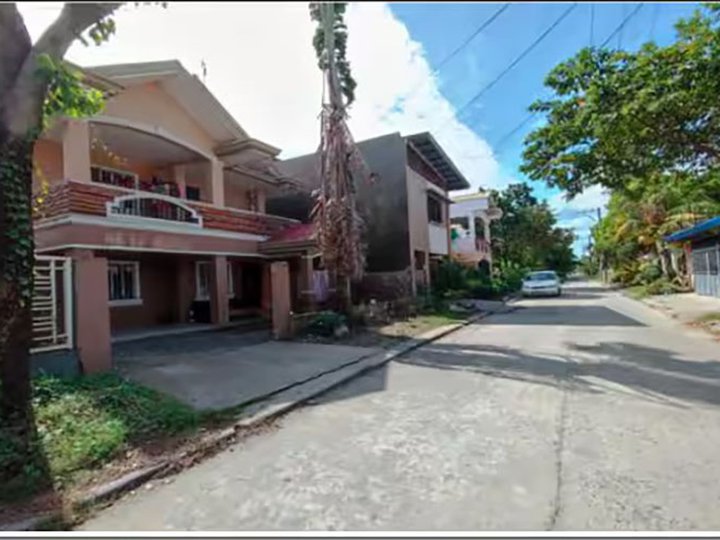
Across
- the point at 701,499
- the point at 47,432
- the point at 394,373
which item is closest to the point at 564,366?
the point at 394,373

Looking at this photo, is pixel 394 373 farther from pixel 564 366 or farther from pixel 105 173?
pixel 105 173

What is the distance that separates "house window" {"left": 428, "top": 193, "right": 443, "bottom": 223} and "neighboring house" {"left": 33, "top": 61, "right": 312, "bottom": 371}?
30.3 feet

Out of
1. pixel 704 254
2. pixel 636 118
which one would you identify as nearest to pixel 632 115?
pixel 636 118

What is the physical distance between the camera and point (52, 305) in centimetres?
722

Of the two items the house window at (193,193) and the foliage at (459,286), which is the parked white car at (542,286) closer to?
the foliage at (459,286)

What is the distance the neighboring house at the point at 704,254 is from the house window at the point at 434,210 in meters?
11.4

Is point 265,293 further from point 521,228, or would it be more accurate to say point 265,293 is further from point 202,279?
point 521,228

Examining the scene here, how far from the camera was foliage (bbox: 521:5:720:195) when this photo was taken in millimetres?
9984

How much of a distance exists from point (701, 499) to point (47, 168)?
15.2 metres

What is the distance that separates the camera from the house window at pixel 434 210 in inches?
1031

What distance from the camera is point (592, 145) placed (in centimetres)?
1249

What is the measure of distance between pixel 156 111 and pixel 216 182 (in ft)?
9.09

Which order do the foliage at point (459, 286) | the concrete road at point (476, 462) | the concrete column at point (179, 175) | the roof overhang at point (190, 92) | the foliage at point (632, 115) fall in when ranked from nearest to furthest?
the concrete road at point (476, 462), the foliage at point (632, 115), the roof overhang at point (190, 92), the concrete column at point (179, 175), the foliage at point (459, 286)

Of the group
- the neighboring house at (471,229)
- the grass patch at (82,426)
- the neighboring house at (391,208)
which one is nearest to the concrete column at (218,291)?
the neighboring house at (391,208)
